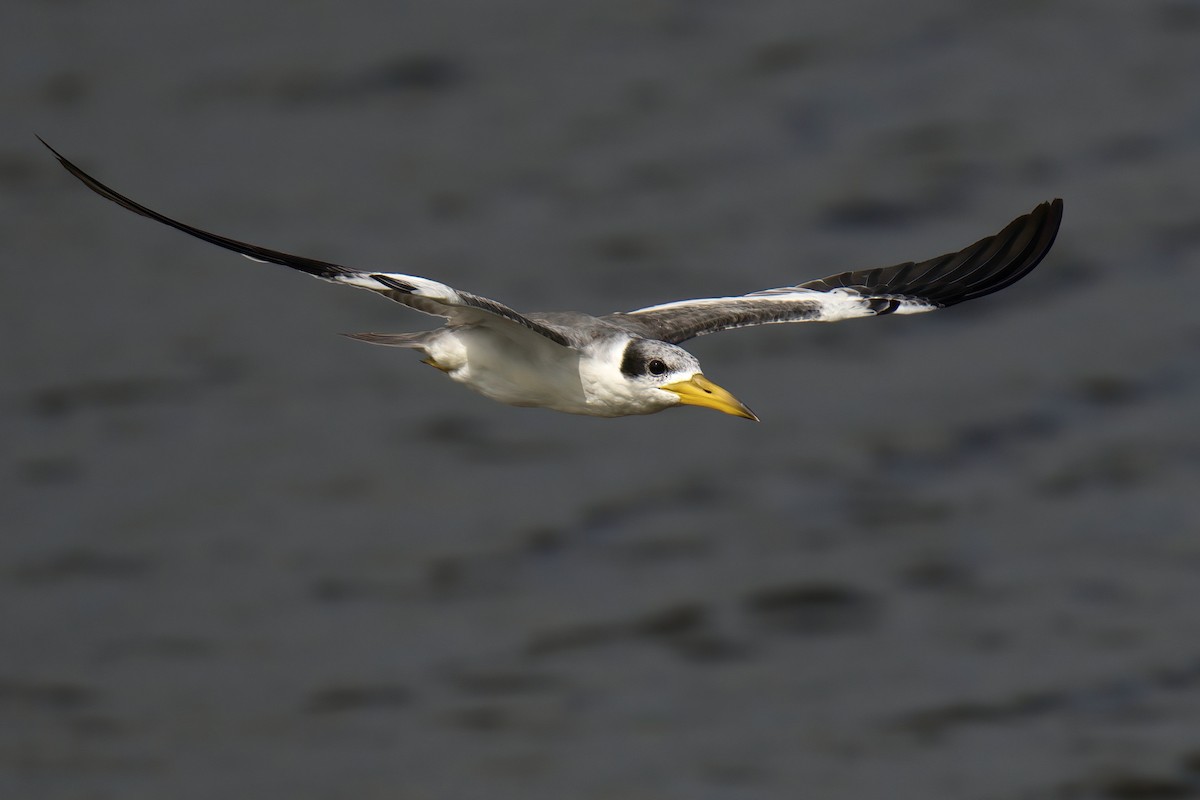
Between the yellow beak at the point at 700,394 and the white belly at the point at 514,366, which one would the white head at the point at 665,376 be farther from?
the white belly at the point at 514,366

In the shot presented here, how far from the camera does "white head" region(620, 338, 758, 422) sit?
11281 millimetres

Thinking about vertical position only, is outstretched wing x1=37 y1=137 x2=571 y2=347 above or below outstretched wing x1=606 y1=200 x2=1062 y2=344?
below

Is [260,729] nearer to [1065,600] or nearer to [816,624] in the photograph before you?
[816,624]

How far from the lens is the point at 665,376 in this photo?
11.3 m

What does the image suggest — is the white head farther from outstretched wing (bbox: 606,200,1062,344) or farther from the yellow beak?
outstretched wing (bbox: 606,200,1062,344)

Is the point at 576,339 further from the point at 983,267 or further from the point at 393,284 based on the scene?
the point at 983,267

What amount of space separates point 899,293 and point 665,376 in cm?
356

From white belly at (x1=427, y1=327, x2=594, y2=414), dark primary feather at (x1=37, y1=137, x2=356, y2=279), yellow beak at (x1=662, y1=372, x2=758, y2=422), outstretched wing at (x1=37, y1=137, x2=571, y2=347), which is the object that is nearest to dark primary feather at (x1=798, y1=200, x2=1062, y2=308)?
yellow beak at (x1=662, y1=372, x2=758, y2=422)

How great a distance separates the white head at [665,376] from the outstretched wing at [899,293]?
4.21ft

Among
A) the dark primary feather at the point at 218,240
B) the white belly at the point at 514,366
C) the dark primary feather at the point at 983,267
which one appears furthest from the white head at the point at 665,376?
the dark primary feather at the point at 983,267

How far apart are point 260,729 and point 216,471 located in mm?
4489

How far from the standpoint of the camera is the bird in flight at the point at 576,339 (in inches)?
409

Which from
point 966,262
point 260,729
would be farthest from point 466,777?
point 966,262

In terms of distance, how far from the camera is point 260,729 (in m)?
25.5
